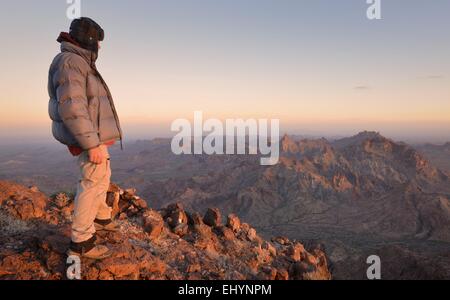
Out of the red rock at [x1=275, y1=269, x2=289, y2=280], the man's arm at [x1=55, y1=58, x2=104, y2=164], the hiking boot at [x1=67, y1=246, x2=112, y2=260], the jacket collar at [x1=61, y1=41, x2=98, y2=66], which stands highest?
the jacket collar at [x1=61, y1=41, x2=98, y2=66]

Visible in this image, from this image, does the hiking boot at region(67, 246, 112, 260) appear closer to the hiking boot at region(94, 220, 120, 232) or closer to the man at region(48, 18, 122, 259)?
the man at region(48, 18, 122, 259)

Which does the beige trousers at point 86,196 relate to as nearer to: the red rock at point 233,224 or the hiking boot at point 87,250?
the hiking boot at point 87,250

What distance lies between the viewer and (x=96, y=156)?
4.06 m

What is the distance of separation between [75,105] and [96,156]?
596 millimetres

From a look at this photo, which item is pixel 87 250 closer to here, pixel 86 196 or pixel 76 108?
pixel 86 196

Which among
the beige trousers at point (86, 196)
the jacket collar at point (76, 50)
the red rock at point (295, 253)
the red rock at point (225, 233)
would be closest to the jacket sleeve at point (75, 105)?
the jacket collar at point (76, 50)

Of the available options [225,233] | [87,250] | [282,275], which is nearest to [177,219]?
[225,233]

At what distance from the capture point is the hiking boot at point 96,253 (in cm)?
443

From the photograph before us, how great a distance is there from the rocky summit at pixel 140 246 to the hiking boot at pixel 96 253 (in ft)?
0.27

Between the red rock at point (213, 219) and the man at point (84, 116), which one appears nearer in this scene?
the man at point (84, 116)

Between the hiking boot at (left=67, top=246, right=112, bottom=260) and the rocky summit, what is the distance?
0.27 feet

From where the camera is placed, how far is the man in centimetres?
391

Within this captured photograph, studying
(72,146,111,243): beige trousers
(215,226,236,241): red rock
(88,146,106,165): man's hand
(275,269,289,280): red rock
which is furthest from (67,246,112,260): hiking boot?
(215,226,236,241): red rock
